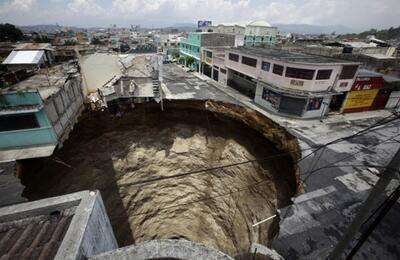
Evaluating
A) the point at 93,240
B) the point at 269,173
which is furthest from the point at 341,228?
the point at 93,240

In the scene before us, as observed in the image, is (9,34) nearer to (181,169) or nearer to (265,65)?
(181,169)

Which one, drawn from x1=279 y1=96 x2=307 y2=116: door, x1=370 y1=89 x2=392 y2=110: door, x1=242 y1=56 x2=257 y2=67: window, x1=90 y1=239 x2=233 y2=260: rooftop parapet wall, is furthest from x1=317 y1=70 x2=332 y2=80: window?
x1=90 y1=239 x2=233 y2=260: rooftop parapet wall

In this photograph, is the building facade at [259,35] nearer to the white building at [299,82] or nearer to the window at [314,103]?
the white building at [299,82]

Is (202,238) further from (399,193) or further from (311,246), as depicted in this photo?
(399,193)

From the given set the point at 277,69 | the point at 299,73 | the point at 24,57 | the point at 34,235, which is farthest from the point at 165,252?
the point at 24,57

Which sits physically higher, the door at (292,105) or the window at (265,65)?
the window at (265,65)

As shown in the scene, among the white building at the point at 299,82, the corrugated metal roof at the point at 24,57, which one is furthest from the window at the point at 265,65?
the corrugated metal roof at the point at 24,57

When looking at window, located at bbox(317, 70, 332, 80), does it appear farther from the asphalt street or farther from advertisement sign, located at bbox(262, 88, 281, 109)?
the asphalt street
